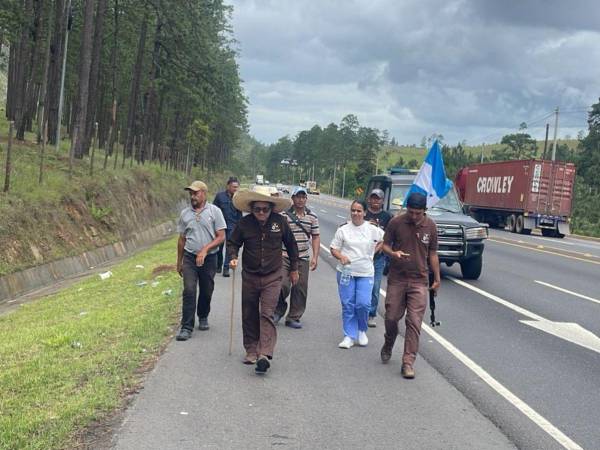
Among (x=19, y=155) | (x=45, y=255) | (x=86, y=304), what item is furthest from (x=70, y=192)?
(x=86, y=304)

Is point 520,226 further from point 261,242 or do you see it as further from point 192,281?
point 261,242

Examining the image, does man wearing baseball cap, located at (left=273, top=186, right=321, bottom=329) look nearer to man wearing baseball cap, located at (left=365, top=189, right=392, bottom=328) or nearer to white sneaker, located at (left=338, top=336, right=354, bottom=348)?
man wearing baseball cap, located at (left=365, top=189, right=392, bottom=328)

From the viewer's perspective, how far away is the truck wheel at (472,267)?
15007 mm

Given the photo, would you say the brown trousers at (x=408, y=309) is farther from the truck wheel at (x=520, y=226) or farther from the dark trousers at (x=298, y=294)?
the truck wheel at (x=520, y=226)

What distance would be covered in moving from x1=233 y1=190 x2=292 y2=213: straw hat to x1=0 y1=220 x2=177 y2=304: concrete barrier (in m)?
8.40

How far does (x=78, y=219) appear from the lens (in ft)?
65.5

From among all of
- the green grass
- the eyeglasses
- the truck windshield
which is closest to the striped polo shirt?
the eyeglasses

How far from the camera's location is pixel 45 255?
54.0ft

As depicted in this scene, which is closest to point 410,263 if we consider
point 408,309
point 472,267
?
point 408,309

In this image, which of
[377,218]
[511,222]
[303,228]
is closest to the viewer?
[303,228]

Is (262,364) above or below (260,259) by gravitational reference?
below

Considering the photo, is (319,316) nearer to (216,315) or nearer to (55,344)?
(216,315)

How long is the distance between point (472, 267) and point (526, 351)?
6642 mm

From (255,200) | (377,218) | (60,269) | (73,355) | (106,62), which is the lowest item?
(60,269)
